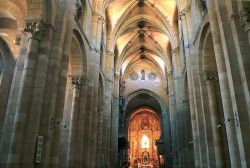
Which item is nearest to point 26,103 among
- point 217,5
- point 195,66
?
point 217,5

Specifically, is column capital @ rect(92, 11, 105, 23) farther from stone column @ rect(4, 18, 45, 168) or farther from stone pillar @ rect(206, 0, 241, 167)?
stone pillar @ rect(206, 0, 241, 167)

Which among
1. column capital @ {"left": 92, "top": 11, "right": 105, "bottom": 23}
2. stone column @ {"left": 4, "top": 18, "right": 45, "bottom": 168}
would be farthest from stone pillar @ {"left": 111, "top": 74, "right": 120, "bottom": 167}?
stone column @ {"left": 4, "top": 18, "right": 45, "bottom": 168}

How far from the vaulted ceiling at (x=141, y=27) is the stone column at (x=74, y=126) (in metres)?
11.3

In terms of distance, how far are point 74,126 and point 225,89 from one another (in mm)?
9880

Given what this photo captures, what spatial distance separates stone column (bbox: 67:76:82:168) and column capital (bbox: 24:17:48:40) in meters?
6.30

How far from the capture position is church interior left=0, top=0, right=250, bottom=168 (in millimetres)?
10078

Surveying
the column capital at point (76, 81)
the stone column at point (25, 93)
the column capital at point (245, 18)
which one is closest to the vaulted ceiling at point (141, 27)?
the column capital at point (76, 81)

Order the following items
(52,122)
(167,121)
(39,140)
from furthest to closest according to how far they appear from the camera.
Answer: (167,121), (52,122), (39,140)

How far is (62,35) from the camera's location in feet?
41.0

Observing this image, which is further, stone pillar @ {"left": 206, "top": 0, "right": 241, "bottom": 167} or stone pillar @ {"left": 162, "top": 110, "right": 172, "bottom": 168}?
stone pillar @ {"left": 162, "top": 110, "right": 172, "bottom": 168}

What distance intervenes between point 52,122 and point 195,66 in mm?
10516

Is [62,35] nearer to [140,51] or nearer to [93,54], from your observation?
[93,54]

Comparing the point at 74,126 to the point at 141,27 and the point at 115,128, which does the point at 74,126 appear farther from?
the point at 141,27

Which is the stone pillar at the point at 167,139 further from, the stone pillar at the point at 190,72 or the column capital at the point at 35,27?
the column capital at the point at 35,27
